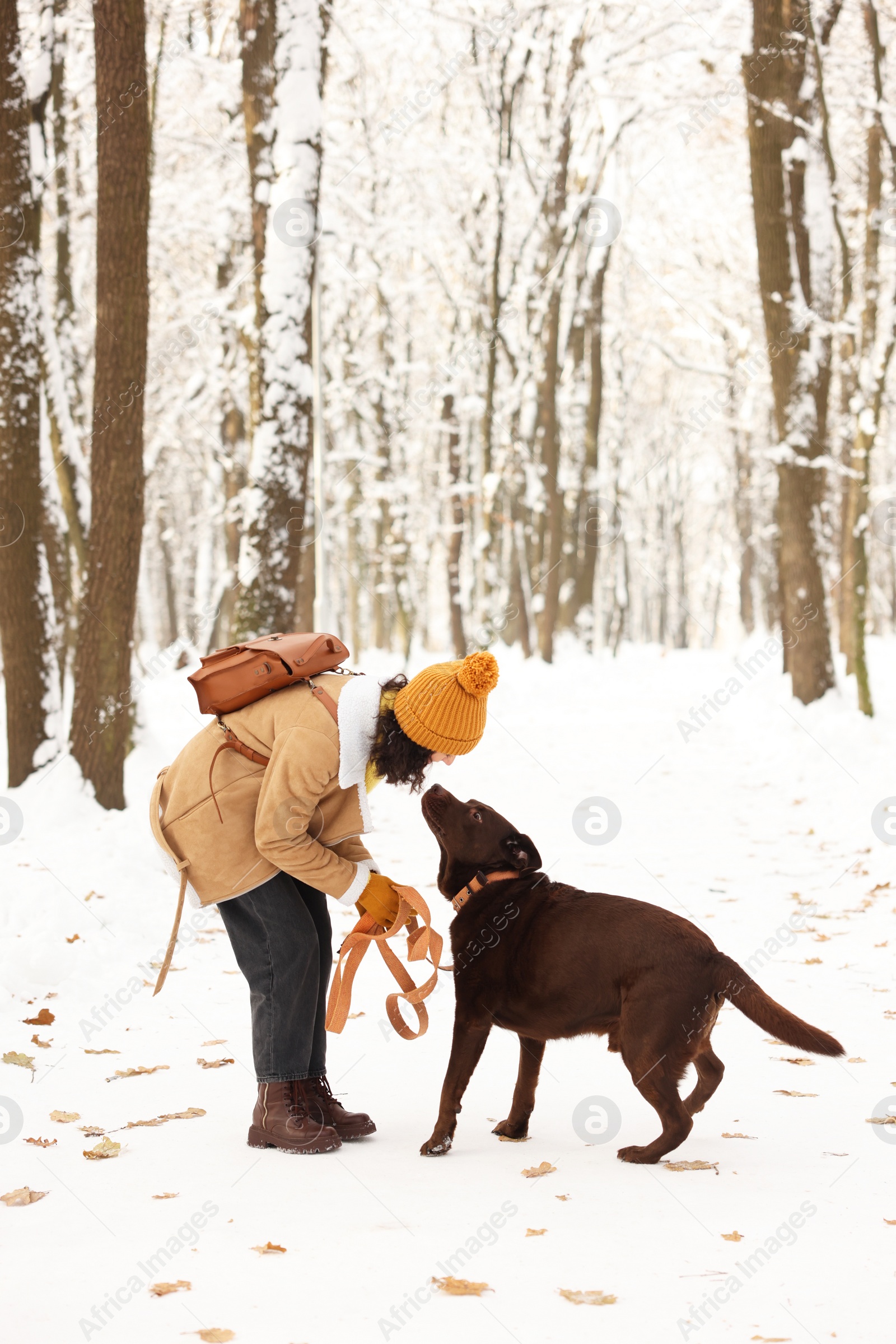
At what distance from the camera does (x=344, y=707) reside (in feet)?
11.6

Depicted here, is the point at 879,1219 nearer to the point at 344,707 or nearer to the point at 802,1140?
the point at 802,1140

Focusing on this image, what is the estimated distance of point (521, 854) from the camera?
3.76 metres

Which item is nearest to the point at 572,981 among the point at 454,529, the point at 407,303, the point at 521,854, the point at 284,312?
the point at 521,854

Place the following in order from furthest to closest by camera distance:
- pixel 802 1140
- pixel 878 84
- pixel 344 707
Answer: pixel 878 84 → pixel 802 1140 → pixel 344 707

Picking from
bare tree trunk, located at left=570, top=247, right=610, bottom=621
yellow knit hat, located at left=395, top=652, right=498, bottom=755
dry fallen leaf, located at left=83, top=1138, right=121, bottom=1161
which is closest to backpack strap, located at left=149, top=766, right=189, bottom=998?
dry fallen leaf, located at left=83, top=1138, right=121, bottom=1161

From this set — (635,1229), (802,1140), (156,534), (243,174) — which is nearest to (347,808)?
(635,1229)

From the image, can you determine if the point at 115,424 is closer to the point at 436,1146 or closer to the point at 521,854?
the point at 521,854

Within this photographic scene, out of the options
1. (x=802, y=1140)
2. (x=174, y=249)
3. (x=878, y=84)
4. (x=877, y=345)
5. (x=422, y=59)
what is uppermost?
(x=422, y=59)

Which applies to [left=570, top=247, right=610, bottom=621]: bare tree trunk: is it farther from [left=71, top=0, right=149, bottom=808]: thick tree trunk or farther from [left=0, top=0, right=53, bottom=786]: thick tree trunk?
[left=71, top=0, right=149, bottom=808]: thick tree trunk

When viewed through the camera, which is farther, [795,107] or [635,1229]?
[795,107]

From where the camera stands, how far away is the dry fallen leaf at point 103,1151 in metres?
3.56

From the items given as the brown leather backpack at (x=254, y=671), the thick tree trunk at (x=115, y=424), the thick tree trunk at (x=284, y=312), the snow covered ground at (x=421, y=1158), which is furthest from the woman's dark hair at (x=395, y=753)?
the thick tree trunk at (x=284, y=312)

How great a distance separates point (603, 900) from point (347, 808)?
2.89 ft

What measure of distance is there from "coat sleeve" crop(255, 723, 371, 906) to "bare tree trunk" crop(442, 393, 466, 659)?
17.6 metres
